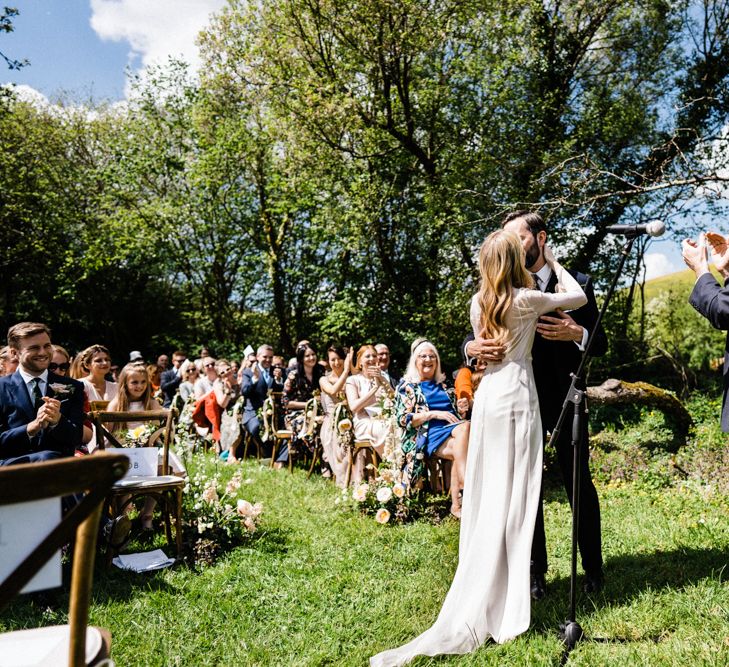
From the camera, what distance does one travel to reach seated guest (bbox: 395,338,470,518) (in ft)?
19.5

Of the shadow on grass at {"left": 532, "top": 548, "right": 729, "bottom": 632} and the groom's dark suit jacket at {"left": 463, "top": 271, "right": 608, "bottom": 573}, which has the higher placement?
the groom's dark suit jacket at {"left": 463, "top": 271, "right": 608, "bottom": 573}

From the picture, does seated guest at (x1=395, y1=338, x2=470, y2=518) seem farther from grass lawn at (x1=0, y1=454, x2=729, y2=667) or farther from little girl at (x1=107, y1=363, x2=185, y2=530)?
little girl at (x1=107, y1=363, x2=185, y2=530)

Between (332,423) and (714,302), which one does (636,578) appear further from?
(332,423)

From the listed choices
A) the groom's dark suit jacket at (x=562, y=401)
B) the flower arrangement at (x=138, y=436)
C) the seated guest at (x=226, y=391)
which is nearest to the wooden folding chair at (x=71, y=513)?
the groom's dark suit jacket at (x=562, y=401)

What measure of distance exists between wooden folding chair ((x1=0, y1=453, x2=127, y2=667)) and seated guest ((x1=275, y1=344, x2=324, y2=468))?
731 cm

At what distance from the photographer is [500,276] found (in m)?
3.37

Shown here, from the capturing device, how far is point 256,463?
9.66 metres

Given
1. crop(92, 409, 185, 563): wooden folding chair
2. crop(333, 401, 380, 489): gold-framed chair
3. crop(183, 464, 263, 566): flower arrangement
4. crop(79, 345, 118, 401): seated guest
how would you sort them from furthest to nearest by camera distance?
1. crop(333, 401, 380, 489): gold-framed chair
2. crop(79, 345, 118, 401): seated guest
3. crop(183, 464, 263, 566): flower arrangement
4. crop(92, 409, 185, 563): wooden folding chair

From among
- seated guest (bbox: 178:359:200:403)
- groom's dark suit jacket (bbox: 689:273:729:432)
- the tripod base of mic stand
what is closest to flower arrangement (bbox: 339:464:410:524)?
the tripod base of mic stand

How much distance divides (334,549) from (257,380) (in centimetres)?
545

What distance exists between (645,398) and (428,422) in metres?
3.86

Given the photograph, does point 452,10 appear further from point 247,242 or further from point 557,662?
point 557,662

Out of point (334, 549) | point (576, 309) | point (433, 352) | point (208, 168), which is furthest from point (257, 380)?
point (208, 168)

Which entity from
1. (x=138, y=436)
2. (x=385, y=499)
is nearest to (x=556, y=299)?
(x=385, y=499)
